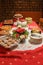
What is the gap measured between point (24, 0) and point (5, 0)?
0.50m

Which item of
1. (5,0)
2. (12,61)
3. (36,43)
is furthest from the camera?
(5,0)

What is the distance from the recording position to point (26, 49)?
1.63m

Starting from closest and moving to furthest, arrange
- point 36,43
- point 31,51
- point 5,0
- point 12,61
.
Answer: point 12,61
point 31,51
point 36,43
point 5,0

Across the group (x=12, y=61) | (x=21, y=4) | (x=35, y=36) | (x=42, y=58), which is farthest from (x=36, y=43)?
(x=21, y=4)

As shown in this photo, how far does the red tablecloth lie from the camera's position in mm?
1376

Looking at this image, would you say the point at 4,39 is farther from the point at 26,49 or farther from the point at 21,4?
the point at 21,4

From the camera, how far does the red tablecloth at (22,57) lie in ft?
4.51

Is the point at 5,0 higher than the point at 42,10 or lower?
higher

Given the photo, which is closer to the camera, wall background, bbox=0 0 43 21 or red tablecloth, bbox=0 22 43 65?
red tablecloth, bbox=0 22 43 65

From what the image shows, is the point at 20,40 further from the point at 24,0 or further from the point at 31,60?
the point at 24,0

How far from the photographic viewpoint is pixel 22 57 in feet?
4.79

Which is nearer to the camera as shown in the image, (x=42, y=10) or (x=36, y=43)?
(x=36, y=43)

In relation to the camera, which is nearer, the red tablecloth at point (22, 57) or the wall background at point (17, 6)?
the red tablecloth at point (22, 57)

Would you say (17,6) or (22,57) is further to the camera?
(17,6)
